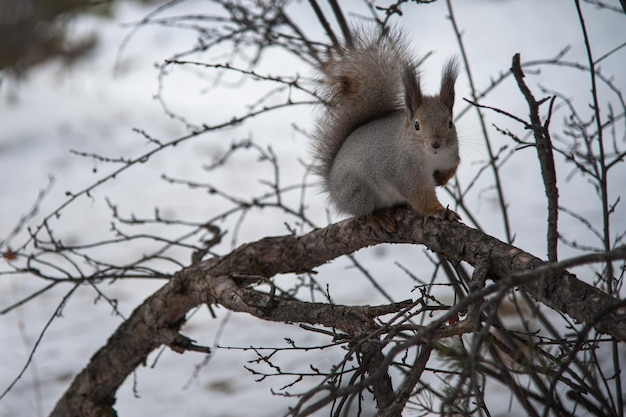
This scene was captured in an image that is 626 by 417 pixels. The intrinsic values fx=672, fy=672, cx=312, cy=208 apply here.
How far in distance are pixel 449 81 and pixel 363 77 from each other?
0.25 m

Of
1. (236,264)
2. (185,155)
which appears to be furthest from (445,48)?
(236,264)

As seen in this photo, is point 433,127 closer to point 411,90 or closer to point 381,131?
point 411,90

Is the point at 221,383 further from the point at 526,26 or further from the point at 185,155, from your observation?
the point at 526,26

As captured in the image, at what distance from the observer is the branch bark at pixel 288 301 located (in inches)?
40.2

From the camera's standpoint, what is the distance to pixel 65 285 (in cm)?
336

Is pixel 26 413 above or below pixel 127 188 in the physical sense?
below

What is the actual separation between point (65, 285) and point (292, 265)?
6.76ft

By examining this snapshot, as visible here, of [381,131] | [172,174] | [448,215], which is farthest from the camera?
[172,174]

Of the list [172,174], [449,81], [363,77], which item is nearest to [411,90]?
[449,81]

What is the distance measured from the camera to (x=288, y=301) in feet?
4.71

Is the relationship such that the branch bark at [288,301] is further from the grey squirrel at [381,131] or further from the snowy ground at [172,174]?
the snowy ground at [172,174]

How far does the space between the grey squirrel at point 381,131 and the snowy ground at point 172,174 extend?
0.17m

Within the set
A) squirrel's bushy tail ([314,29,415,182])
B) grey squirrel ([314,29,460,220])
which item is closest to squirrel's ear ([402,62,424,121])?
grey squirrel ([314,29,460,220])

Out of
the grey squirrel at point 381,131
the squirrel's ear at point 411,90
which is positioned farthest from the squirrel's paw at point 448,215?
the squirrel's ear at point 411,90
